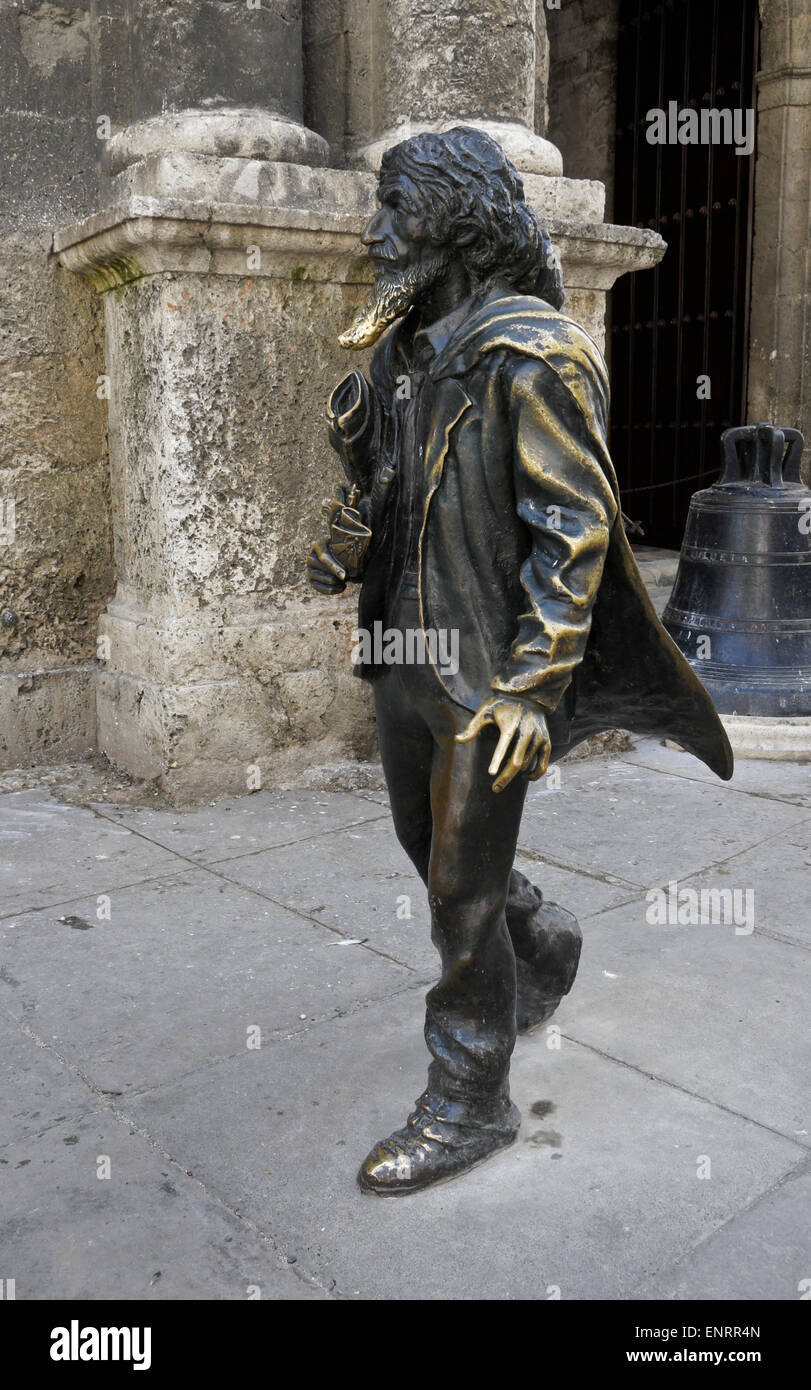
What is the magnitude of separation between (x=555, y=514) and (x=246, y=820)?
2.63 m

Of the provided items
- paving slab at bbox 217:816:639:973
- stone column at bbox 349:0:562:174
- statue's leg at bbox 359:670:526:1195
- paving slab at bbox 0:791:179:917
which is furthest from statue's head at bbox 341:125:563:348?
stone column at bbox 349:0:562:174

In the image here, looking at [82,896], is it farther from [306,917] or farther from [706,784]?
[706,784]

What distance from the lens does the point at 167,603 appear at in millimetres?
4664

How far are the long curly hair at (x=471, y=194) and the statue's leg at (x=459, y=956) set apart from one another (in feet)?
2.48

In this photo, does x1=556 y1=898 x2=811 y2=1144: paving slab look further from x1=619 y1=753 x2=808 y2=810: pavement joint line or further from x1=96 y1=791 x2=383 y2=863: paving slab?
x1=619 y1=753 x2=808 y2=810: pavement joint line

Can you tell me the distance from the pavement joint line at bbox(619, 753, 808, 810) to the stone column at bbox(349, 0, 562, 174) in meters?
2.44

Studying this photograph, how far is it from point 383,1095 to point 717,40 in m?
8.78

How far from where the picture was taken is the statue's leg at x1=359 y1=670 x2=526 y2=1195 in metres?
2.28

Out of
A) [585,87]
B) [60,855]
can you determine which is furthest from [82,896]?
[585,87]

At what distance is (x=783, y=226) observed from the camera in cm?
835

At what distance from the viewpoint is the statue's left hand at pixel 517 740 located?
208 cm

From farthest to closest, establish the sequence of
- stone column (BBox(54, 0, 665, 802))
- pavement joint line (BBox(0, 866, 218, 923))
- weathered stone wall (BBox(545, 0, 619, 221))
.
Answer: weathered stone wall (BBox(545, 0, 619, 221)) → stone column (BBox(54, 0, 665, 802)) → pavement joint line (BBox(0, 866, 218, 923))

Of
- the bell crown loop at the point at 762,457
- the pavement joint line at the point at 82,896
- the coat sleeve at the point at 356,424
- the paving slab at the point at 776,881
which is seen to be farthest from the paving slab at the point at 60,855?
the bell crown loop at the point at 762,457

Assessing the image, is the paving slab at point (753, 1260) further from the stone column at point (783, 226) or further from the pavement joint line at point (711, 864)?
the stone column at point (783, 226)
